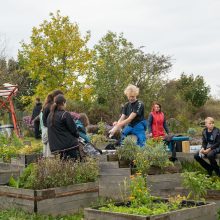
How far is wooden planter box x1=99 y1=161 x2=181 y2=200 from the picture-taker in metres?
8.91

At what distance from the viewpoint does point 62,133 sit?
29.4 ft

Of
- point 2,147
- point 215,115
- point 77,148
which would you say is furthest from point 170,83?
point 77,148

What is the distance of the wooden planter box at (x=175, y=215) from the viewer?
5.88 meters

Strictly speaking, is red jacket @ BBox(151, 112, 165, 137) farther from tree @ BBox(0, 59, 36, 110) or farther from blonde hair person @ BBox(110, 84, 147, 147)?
tree @ BBox(0, 59, 36, 110)

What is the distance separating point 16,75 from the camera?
40531 mm

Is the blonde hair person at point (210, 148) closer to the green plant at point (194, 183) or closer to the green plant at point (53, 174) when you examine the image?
the green plant at point (53, 174)

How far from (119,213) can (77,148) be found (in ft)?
10.6

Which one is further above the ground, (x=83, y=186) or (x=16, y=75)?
(x=16, y=75)

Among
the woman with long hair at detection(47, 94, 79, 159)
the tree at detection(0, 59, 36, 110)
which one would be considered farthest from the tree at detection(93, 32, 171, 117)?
the woman with long hair at detection(47, 94, 79, 159)

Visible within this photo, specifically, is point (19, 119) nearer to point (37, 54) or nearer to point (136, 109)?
point (37, 54)

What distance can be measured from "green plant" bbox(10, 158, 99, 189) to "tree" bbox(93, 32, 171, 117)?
21.7 m

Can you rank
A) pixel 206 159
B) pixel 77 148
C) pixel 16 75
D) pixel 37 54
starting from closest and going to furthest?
pixel 77 148
pixel 206 159
pixel 37 54
pixel 16 75

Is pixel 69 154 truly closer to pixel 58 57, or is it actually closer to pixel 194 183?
pixel 194 183

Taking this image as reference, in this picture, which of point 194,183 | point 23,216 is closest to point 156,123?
point 194,183
